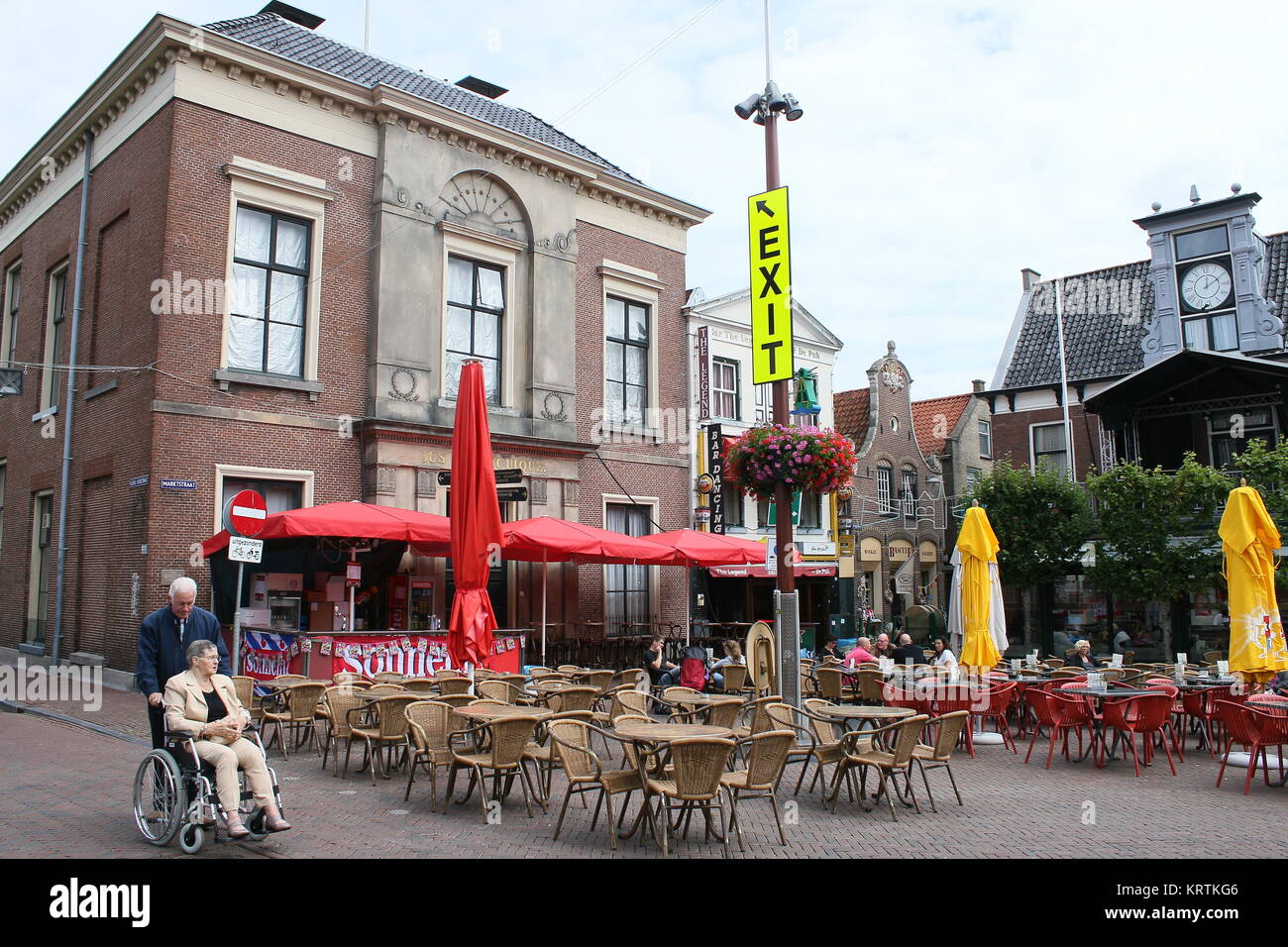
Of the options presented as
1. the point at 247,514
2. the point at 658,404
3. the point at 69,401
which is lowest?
the point at 247,514

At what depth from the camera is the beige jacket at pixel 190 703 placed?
20.4 ft

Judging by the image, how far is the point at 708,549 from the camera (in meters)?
18.4

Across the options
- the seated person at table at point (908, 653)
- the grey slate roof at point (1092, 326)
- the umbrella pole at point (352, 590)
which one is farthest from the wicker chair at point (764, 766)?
the grey slate roof at point (1092, 326)

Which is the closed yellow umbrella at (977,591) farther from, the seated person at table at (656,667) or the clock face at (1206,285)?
the clock face at (1206,285)

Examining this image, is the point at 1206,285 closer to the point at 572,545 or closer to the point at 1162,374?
the point at 1162,374

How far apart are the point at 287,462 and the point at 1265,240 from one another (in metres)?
24.9

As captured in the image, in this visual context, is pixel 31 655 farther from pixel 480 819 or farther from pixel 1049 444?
pixel 1049 444

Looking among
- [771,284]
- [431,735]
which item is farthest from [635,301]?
[431,735]

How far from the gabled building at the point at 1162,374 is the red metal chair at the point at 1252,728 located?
42.8 feet

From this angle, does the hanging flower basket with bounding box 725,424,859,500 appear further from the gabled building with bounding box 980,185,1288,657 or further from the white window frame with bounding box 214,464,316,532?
the gabled building with bounding box 980,185,1288,657

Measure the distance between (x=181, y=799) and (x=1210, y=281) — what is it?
2614 centimetres

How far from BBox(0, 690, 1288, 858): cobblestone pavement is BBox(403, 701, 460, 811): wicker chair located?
0.25m

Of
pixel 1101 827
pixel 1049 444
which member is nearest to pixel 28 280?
pixel 1101 827

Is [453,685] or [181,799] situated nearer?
[181,799]
